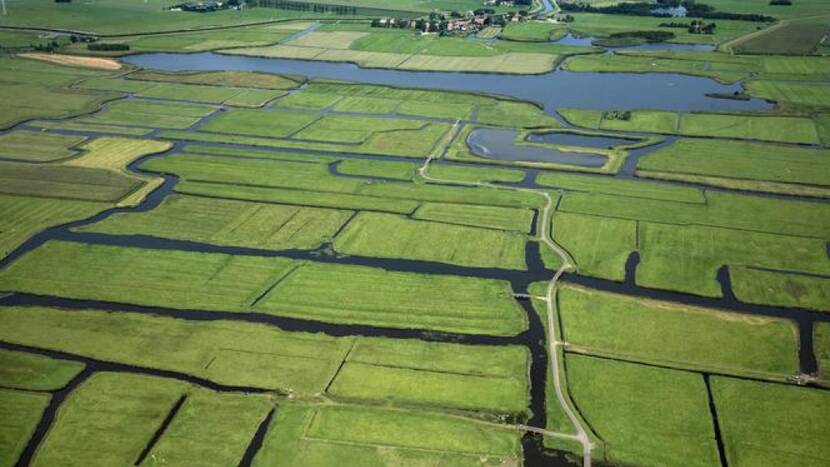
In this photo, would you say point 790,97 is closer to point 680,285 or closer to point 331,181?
point 680,285

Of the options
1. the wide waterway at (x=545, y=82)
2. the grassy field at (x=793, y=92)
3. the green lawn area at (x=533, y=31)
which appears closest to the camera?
the grassy field at (x=793, y=92)

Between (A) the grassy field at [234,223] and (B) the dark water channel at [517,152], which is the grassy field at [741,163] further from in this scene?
(A) the grassy field at [234,223]

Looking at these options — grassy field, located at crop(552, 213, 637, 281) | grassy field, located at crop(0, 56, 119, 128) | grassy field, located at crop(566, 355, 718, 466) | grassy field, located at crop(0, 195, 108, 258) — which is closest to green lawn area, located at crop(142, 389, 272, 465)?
grassy field, located at crop(566, 355, 718, 466)

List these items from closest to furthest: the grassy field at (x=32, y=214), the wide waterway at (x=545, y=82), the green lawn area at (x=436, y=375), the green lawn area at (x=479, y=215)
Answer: the green lawn area at (x=436, y=375) → the grassy field at (x=32, y=214) → the green lawn area at (x=479, y=215) → the wide waterway at (x=545, y=82)

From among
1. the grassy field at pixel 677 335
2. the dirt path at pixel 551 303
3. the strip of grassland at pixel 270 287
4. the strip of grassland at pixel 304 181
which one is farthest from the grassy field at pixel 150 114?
the grassy field at pixel 677 335

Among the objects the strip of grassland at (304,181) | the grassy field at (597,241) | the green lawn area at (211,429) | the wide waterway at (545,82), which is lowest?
the green lawn area at (211,429)

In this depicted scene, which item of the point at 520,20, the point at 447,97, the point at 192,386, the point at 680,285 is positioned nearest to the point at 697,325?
the point at 680,285

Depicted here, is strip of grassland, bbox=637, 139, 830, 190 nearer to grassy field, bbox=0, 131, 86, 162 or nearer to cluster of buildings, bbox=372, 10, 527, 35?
grassy field, bbox=0, 131, 86, 162
